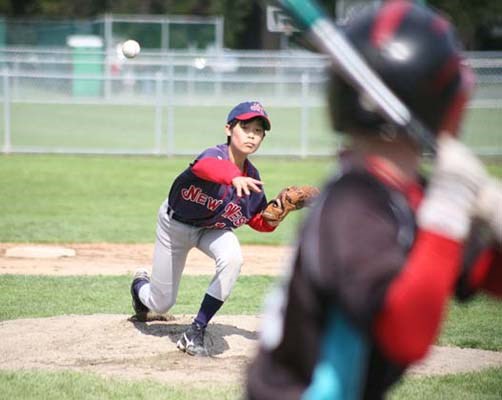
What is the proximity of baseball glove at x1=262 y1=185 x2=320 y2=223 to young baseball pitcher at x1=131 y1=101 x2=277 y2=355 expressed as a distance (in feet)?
0.41

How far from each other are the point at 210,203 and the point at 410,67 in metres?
4.50

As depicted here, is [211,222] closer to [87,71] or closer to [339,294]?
[339,294]

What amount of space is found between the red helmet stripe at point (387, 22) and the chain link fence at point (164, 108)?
58.2ft

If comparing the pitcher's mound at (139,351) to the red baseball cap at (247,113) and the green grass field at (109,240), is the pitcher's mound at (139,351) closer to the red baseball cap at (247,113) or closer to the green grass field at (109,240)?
the green grass field at (109,240)

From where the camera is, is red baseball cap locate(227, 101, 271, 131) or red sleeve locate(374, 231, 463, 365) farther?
red baseball cap locate(227, 101, 271, 131)

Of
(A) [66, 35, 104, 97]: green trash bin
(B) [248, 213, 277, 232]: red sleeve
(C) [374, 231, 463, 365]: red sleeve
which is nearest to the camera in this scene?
(C) [374, 231, 463, 365]: red sleeve

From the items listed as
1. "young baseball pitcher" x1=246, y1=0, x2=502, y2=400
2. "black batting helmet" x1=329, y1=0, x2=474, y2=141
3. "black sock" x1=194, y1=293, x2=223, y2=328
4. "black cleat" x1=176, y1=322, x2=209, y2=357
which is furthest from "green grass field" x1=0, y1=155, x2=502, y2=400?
"black batting helmet" x1=329, y1=0, x2=474, y2=141

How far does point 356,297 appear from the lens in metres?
2.03

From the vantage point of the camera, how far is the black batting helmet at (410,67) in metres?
2.13

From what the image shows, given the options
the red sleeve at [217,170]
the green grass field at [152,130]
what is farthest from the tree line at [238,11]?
the red sleeve at [217,170]

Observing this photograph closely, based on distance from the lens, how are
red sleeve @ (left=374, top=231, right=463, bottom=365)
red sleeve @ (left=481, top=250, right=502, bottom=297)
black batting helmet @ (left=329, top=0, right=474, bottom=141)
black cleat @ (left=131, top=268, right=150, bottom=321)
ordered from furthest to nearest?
1. black cleat @ (left=131, top=268, right=150, bottom=321)
2. red sleeve @ (left=481, top=250, right=502, bottom=297)
3. black batting helmet @ (left=329, top=0, right=474, bottom=141)
4. red sleeve @ (left=374, top=231, right=463, bottom=365)

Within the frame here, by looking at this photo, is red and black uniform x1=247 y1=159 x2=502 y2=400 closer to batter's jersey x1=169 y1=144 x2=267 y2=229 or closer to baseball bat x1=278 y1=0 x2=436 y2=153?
baseball bat x1=278 y1=0 x2=436 y2=153

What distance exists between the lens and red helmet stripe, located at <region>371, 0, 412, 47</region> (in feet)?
7.07

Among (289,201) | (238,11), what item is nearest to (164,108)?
(238,11)
